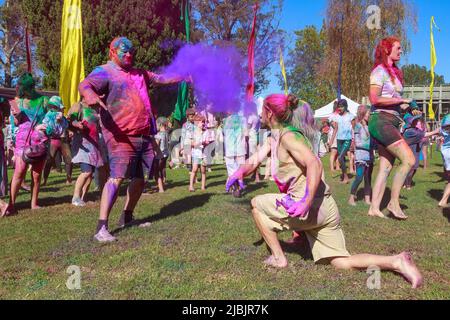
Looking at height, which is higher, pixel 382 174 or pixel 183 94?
pixel 183 94

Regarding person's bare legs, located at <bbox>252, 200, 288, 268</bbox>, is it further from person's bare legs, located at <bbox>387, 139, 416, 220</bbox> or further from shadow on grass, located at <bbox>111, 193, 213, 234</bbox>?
person's bare legs, located at <bbox>387, 139, 416, 220</bbox>

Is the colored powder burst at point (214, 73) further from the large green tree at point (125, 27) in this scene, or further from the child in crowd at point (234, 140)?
the large green tree at point (125, 27)

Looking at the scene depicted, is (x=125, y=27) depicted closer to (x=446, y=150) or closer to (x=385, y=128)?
(x=446, y=150)

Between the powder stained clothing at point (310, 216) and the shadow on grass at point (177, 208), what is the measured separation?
2039mm

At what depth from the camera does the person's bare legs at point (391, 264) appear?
10.2 ft

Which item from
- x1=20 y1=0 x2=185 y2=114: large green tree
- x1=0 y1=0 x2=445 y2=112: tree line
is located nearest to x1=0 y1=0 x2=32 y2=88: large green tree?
x1=0 y1=0 x2=445 y2=112: tree line

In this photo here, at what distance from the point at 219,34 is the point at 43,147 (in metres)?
10.4

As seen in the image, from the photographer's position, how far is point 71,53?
7633mm

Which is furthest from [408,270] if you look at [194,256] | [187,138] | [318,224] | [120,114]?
[187,138]

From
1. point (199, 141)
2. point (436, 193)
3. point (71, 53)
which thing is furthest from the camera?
point (199, 141)

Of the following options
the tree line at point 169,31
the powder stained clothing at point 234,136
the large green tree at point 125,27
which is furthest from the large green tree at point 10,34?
the powder stained clothing at point 234,136

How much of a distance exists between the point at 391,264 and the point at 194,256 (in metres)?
1.69
